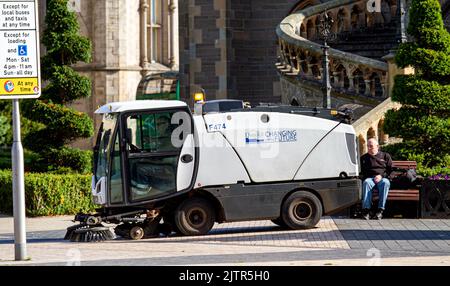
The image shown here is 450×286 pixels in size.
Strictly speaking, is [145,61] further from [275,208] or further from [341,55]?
[275,208]

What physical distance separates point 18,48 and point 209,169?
13.4 ft

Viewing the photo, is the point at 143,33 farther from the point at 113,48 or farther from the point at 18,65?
the point at 18,65

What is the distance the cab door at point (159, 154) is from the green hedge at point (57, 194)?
5577 millimetres

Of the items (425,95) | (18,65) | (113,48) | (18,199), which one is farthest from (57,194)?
(113,48)

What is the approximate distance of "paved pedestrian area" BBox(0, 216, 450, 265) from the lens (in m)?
15.4

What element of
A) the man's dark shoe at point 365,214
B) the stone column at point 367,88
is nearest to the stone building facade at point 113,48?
the stone column at point 367,88

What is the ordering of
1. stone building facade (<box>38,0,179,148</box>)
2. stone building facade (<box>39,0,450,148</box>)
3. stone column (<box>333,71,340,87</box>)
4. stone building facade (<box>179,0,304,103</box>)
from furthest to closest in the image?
stone building facade (<box>38,0,179,148</box>)
stone building facade (<box>179,0,304,103</box>)
stone column (<box>333,71,340,87</box>)
stone building facade (<box>39,0,450,148</box>)

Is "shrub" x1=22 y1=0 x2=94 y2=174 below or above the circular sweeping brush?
above

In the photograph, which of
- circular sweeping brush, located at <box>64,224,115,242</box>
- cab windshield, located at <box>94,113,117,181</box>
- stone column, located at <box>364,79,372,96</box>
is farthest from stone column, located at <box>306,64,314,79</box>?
circular sweeping brush, located at <box>64,224,115,242</box>

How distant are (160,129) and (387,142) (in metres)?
7.23

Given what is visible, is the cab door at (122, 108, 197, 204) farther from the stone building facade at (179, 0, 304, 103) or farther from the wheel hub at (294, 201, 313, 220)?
the stone building facade at (179, 0, 304, 103)

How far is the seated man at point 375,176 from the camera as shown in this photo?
791 inches

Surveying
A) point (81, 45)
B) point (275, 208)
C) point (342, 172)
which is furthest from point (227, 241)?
point (81, 45)

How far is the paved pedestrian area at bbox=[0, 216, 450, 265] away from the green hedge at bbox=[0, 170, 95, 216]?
10.1 ft
